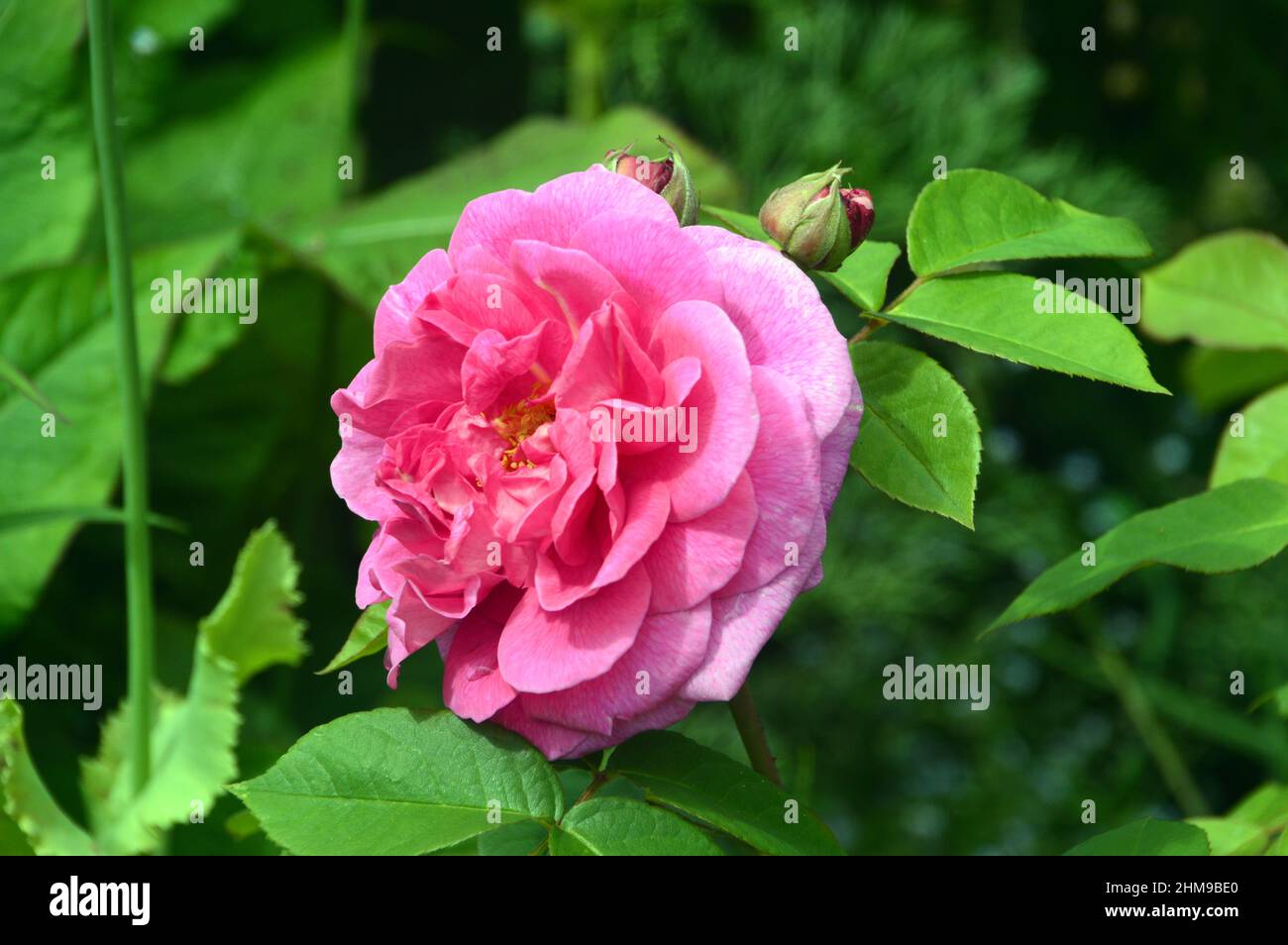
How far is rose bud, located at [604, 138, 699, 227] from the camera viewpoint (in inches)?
16.9

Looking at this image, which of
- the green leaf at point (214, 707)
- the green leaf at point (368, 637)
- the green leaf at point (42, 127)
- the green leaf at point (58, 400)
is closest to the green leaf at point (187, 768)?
the green leaf at point (214, 707)

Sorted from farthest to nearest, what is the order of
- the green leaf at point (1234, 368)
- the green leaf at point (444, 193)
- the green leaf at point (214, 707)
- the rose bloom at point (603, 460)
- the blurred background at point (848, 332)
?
the blurred background at point (848, 332) → the green leaf at point (444, 193) → the green leaf at point (1234, 368) → the green leaf at point (214, 707) → the rose bloom at point (603, 460)

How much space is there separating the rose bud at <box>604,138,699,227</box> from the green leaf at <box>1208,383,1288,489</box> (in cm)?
33

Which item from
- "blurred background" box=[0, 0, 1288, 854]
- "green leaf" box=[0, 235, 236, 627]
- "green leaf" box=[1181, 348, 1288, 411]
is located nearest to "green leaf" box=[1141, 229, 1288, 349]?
"green leaf" box=[1181, 348, 1288, 411]

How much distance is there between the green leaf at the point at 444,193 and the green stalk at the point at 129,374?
0.42 m

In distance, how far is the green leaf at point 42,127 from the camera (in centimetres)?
103

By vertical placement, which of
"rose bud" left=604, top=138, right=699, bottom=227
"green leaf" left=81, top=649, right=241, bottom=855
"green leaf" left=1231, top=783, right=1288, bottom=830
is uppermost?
"rose bud" left=604, top=138, right=699, bottom=227

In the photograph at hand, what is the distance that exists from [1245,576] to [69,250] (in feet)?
3.88

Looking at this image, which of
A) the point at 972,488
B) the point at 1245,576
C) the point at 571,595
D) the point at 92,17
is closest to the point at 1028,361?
the point at 972,488

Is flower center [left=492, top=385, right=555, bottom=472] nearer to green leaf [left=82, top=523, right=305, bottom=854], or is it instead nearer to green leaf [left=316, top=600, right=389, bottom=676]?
green leaf [left=316, top=600, right=389, bottom=676]

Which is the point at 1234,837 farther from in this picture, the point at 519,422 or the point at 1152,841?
the point at 519,422

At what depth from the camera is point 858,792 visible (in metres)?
1.46

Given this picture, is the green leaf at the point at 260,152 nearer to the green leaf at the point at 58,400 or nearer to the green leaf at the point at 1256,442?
the green leaf at the point at 58,400
